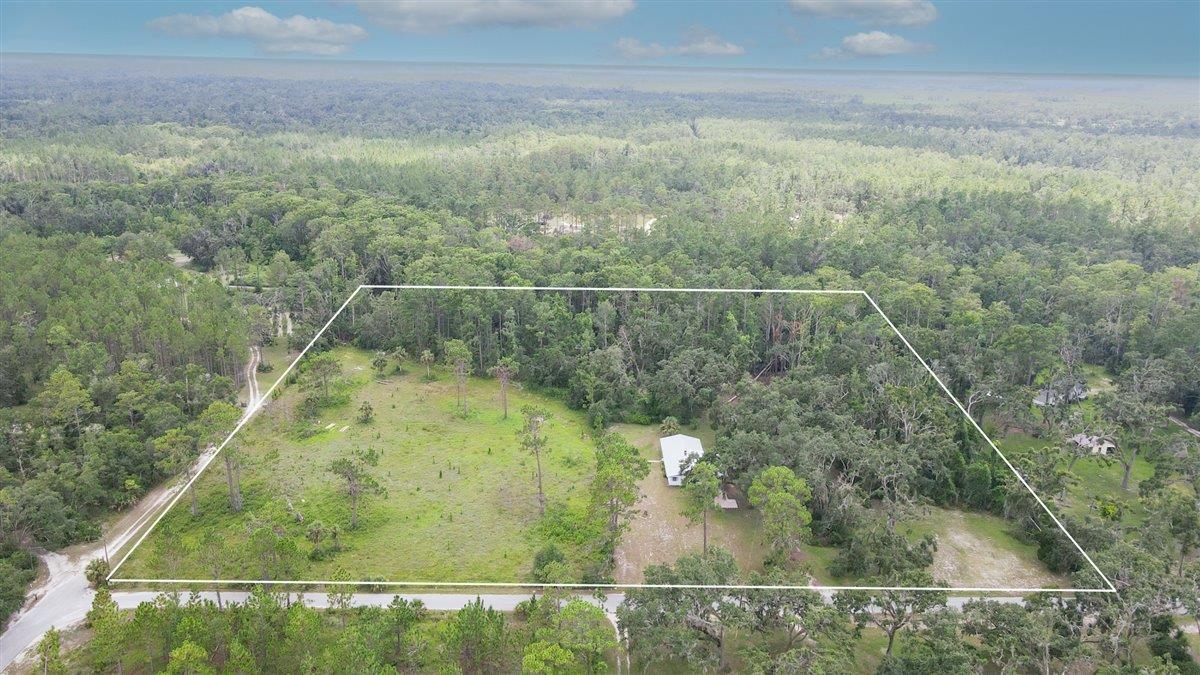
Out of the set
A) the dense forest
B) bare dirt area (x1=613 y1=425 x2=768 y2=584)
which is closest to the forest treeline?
the dense forest

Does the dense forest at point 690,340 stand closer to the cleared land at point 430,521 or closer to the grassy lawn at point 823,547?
the grassy lawn at point 823,547

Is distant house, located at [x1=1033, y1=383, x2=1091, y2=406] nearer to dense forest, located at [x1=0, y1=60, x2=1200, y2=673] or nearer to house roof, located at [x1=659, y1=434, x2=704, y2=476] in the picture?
dense forest, located at [x1=0, y1=60, x2=1200, y2=673]

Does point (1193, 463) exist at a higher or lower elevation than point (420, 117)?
lower

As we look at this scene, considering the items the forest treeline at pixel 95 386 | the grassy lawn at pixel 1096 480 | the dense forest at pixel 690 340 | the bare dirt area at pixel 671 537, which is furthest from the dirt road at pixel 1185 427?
the forest treeline at pixel 95 386

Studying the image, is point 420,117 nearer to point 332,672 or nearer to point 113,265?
point 113,265

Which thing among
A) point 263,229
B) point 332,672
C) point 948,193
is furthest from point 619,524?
point 948,193

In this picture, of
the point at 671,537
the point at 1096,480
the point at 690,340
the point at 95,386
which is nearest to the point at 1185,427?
the point at 1096,480
